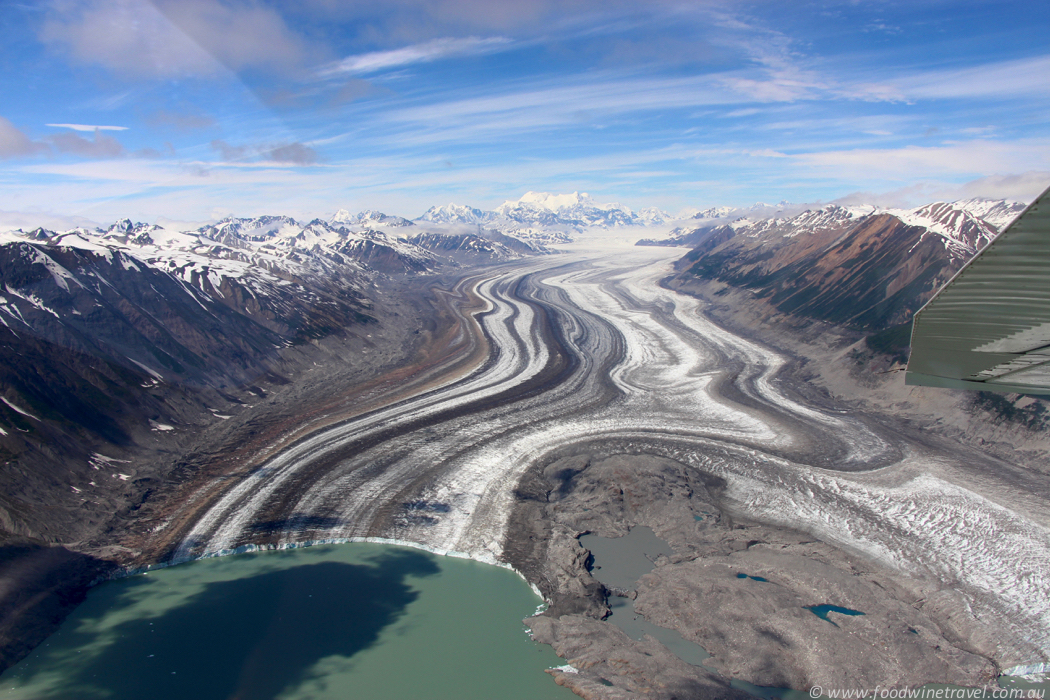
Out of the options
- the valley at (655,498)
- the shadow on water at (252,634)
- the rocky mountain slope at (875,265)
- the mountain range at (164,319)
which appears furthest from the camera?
the rocky mountain slope at (875,265)

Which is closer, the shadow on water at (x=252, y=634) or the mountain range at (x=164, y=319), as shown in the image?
the shadow on water at (x=252, y=634)

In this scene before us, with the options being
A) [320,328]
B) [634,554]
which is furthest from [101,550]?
[320,328]

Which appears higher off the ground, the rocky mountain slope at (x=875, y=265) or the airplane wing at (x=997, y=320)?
the rocky mountain slope at (x=875, y=265)

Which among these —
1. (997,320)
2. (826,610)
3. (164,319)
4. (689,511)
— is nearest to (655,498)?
(689,511)

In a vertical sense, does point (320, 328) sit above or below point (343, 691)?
above

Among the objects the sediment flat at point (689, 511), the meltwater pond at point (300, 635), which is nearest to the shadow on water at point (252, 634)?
the meltwater pond at point (300, 635)

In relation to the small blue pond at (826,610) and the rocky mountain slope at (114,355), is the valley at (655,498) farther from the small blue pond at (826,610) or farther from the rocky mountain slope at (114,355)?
the rocky mountain slope at (114,355)

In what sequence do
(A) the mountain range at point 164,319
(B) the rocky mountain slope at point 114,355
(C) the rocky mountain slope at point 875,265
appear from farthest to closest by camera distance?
(C) the rocky mountain slope at point 875,265, (A) the mountain range at point 164,319, (B) the rocky mountain slope at point 114,355

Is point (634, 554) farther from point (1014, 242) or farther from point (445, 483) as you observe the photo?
point (1014, 242)
